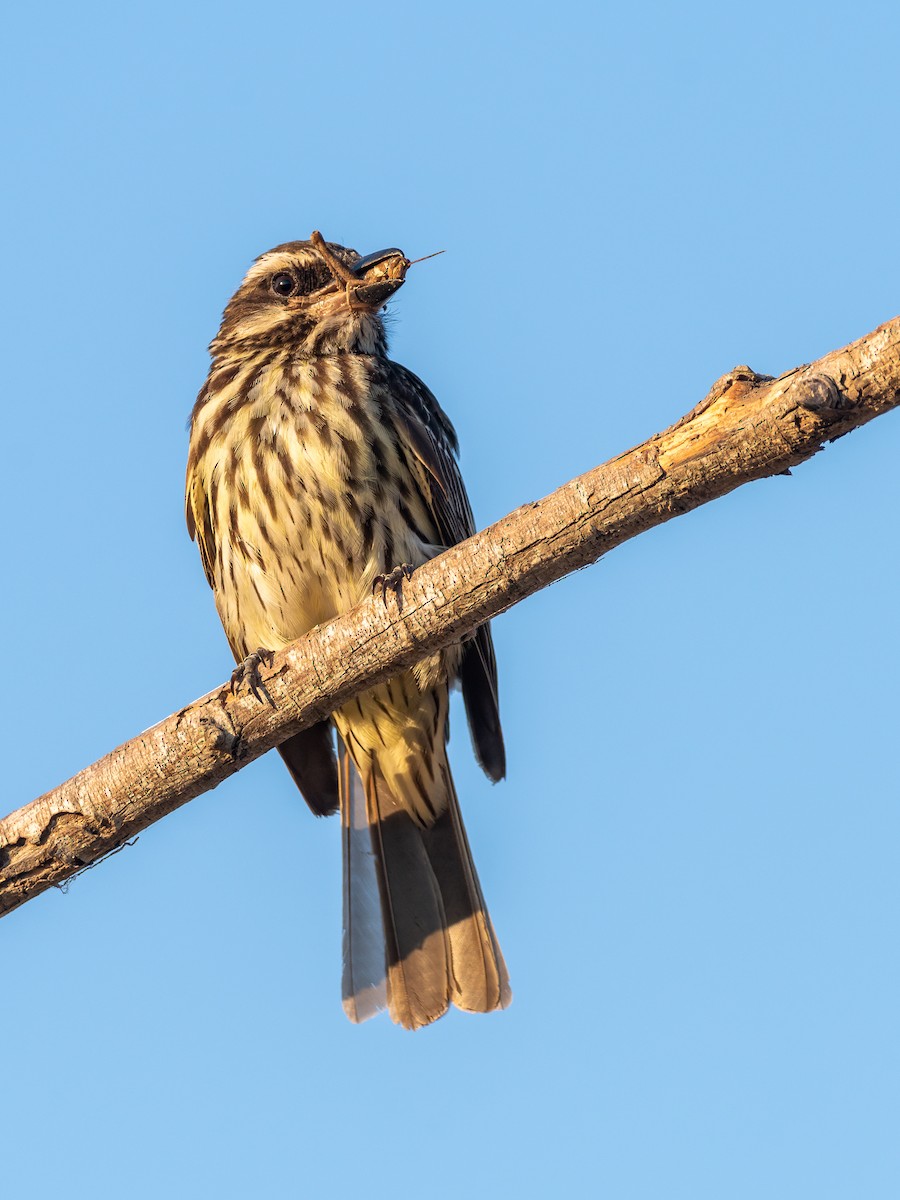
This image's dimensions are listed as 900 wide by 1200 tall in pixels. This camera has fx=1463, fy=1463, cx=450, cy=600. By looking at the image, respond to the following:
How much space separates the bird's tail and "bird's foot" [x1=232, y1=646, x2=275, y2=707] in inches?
75.5

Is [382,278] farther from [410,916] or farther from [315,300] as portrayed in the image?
[410,916]

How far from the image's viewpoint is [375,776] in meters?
7.05

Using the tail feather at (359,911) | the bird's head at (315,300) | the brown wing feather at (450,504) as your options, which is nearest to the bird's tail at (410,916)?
the tail feather at (359,911)

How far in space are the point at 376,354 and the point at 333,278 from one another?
1.38ft

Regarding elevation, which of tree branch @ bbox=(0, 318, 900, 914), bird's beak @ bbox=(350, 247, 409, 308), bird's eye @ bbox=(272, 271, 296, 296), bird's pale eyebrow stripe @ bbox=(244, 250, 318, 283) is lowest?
tree branch @ bbox=(0, 318, 900, 914)

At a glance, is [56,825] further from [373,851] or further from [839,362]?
[839,362]

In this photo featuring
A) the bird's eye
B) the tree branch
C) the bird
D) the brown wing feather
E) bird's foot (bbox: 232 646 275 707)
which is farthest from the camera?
the bird's eye

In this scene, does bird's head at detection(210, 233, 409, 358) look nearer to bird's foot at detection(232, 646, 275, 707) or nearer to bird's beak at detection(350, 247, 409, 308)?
bird's beak at detection(350, 247, 409, 308)

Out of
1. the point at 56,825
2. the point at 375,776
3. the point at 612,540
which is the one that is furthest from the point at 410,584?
the point at 375,776

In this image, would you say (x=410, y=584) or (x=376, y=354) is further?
(x=376, y=354)

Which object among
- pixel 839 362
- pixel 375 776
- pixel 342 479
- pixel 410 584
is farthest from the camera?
pixel 375 776

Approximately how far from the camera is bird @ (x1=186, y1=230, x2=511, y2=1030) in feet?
20.5

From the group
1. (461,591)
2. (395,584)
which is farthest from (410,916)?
(461,591)

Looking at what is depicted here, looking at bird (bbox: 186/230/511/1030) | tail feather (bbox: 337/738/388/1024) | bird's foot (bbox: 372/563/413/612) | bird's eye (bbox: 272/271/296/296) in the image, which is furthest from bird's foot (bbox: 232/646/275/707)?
bird's eye (bbox: 272/271/296/296)
